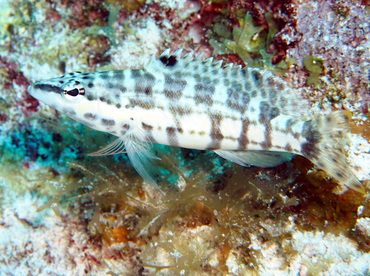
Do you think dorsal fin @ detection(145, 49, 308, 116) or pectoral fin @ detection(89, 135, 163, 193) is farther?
pectoral fin @ detection(89, 135, 163, 193)

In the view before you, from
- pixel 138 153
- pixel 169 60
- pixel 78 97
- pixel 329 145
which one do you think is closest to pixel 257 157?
pixel 329 145

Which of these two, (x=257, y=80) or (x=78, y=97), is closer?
(x=257, y=80)

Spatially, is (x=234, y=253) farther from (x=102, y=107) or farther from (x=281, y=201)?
(x=102, y=107)

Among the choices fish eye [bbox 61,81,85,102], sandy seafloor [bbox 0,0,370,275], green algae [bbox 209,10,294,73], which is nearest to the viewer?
fish eye [bbox 61,81,85,102]

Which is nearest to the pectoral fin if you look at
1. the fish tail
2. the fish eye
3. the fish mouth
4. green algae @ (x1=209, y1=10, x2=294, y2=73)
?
the fish eye

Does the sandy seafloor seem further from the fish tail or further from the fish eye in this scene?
the fish eye

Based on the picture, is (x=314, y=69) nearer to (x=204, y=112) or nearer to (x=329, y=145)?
(x=329, y=145)

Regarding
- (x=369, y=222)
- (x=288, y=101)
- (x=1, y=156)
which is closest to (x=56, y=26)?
(x=1, y=156)
